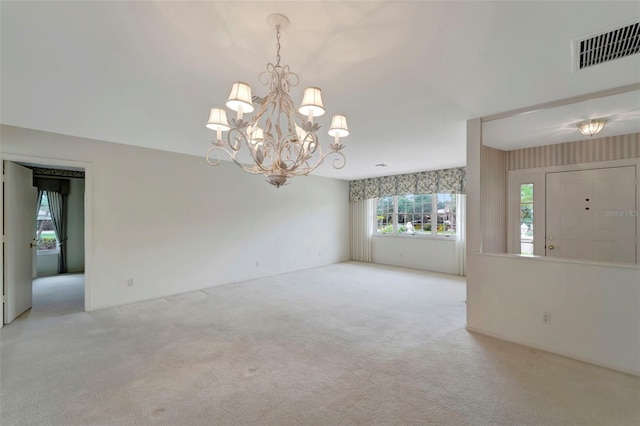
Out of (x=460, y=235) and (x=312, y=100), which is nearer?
(x=312, y=100)

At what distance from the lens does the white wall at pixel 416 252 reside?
22.1ft

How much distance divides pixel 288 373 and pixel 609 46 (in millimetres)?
3364

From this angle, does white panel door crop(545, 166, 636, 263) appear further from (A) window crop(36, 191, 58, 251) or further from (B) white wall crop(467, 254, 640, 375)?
(A) window crop(36, 191, 58, 251)

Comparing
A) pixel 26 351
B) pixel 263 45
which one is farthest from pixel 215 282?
pixel 263 45

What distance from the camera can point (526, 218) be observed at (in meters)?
4.74

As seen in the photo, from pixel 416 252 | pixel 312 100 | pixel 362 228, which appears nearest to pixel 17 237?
pixel 312 100

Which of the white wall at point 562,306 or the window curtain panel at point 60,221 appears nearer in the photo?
the white wall at point 562,306

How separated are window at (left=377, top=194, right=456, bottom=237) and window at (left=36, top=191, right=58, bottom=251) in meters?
8.22

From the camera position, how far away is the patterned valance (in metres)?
6.45

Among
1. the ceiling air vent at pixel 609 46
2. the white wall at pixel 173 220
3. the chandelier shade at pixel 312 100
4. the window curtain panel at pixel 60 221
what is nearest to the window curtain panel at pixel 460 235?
the white wall at pixel 173 220

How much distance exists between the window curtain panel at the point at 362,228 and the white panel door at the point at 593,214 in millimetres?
4267

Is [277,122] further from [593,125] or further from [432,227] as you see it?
[432,227]

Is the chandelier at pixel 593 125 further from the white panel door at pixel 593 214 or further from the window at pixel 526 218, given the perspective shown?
the window at pixel 526 218

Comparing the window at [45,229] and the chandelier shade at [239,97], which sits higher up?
the chandelier shade at [239,97]
